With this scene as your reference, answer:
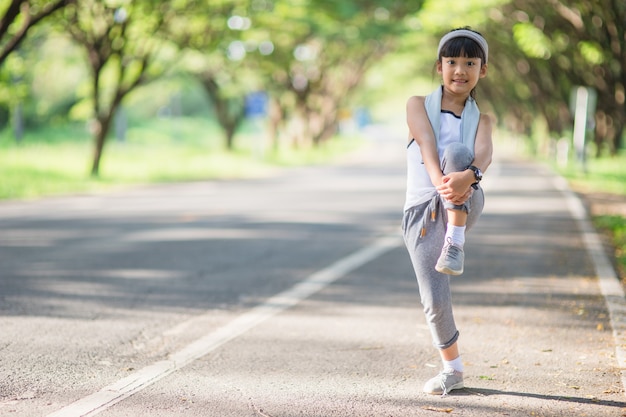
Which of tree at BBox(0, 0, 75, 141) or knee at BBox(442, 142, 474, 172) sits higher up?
tree at BBox(0, 0, 75, 141)

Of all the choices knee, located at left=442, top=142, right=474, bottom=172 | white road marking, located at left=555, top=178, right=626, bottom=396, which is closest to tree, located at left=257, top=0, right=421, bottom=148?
white road marking, located at left=555, top=178, right=626, bottom=396

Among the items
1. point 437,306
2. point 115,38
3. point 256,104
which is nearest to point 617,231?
point 437,306

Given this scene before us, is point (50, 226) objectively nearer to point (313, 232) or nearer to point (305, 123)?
point (313, 232)

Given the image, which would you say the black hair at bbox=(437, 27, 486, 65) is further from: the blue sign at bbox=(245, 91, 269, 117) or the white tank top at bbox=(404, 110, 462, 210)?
the blue sign at bbox=(245, 91, 269, 117)

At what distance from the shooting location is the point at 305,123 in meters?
47.6

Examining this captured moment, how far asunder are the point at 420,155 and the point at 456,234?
1.44ft

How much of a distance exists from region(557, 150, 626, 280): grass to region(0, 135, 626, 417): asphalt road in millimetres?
472

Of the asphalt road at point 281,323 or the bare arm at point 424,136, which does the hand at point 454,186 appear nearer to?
the bare arm at point 424,136

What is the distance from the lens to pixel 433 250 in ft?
14.5

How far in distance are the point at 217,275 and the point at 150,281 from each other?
0.68 m

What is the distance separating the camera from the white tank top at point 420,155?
4.42m

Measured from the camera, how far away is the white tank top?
14.5 feet

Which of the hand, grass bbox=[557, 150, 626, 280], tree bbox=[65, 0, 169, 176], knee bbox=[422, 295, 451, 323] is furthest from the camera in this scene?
tree bbox=[65, 0, 169, 176]

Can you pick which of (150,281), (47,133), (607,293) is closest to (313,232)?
(150,281)
